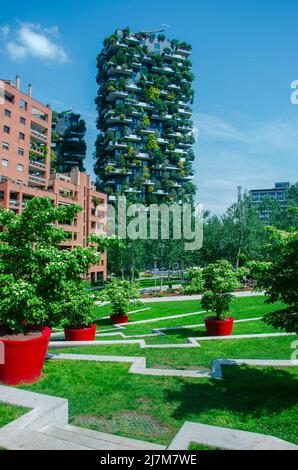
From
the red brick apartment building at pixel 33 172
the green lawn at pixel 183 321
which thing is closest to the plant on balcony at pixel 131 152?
the red brick apartment building at pixel 33 172

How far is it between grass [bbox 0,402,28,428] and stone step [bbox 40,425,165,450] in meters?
0.45

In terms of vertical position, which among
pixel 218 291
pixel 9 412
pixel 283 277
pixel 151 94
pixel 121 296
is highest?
pixel 151 94

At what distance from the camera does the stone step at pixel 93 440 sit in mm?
4770

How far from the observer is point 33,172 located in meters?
57.3

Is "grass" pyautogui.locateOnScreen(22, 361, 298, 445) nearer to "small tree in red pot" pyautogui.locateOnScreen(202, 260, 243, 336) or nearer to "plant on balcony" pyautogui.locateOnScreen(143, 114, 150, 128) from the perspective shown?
"small tree in red pot" pyautogui.locateOnScreen(202, 260, 243, 336)

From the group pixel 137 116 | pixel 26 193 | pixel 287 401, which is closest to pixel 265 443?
pixel 287 401

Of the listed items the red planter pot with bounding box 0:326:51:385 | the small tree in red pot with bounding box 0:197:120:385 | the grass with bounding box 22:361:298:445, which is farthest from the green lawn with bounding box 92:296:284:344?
the red planter pot with bounding box 0:326:51:385

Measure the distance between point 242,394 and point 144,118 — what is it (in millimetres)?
88108

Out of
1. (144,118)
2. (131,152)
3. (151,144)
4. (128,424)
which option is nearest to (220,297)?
(128,424)

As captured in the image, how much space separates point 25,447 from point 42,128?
194 feet

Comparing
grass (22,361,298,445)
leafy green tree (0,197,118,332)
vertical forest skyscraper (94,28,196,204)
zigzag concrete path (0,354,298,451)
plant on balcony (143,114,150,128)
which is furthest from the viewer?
plant on balcony (143,114,150,128)

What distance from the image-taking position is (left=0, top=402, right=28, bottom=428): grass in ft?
17.0

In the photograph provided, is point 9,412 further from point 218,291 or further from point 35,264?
point 218,291

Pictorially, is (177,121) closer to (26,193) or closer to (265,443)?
(26,193)
